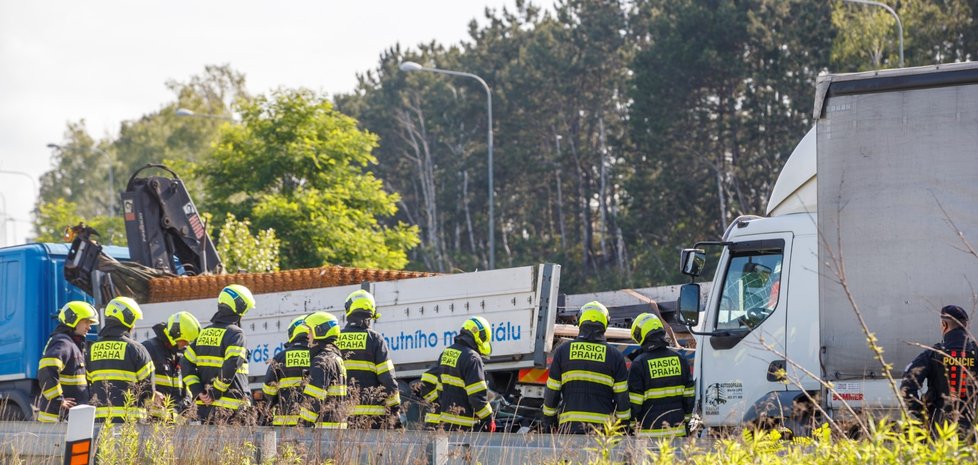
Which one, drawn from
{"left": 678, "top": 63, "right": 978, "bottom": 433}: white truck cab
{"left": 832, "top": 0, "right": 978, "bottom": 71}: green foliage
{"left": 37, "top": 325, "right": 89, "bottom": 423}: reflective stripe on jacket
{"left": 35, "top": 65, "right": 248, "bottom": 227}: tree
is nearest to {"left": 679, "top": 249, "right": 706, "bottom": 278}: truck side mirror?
{"left": 678, "top": 63, "right": 978, "bottom": 433}: white truck cab

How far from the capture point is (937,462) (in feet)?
15.5

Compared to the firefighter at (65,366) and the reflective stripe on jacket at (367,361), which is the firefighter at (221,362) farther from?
the firefighter at (65,366)

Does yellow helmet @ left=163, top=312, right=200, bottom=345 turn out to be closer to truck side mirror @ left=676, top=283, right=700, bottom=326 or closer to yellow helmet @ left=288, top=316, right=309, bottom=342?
yellow helmet @ left=288, top=316, right=309, bottom=342

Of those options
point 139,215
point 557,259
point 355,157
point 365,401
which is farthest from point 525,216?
point 365,401

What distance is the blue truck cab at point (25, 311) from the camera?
504 inches

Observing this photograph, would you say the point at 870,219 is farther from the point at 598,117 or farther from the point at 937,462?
the point at 598,117

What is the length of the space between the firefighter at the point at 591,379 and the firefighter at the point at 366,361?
4.41 feet

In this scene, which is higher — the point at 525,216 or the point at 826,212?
the point at 525,216

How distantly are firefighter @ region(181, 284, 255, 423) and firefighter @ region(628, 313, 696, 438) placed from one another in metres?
3.11

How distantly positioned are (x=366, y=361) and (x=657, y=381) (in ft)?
7.53

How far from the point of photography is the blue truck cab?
12805 millimetres

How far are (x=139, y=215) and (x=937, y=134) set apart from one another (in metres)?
9.99

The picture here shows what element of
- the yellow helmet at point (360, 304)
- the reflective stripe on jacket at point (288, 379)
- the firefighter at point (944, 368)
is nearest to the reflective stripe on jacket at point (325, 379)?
the reflective stripe on jacket at point (288, 379)

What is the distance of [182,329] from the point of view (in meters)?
10.5
